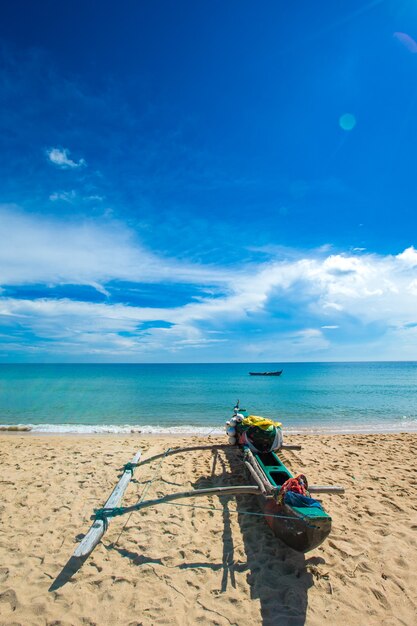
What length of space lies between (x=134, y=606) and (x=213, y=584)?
116 cm

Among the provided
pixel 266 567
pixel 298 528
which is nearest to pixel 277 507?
pixel 298 528

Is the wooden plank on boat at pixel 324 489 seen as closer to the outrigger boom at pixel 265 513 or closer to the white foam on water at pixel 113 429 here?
the outrigger boom at pixel 265 513

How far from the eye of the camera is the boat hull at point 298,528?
4.49m

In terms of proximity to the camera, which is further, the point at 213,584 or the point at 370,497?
the point at 370,497

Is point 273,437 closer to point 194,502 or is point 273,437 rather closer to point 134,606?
point 194,502

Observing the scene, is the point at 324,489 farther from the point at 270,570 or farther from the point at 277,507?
the point at 270,570

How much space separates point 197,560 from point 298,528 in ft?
5.99

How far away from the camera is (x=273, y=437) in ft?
26.7

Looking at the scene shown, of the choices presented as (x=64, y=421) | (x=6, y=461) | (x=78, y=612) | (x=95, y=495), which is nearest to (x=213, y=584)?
(x=78, y=612)

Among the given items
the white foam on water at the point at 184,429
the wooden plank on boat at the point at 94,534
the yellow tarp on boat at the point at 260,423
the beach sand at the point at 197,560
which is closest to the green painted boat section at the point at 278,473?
the yellow tarp on boat at the point at 260,423

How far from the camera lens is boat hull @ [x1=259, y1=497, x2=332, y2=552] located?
449 centimetres

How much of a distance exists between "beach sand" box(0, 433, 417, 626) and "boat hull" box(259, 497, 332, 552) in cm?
39

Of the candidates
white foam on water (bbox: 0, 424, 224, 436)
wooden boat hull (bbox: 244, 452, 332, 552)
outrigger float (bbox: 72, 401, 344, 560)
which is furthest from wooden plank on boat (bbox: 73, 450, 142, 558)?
white foam on water (bbox: 0, 424, 224, 436)

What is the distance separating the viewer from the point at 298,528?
4.68 m
